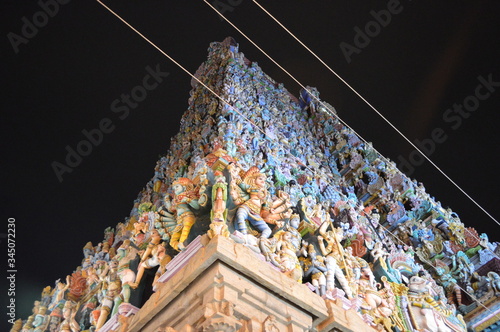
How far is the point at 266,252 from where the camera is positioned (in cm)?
555

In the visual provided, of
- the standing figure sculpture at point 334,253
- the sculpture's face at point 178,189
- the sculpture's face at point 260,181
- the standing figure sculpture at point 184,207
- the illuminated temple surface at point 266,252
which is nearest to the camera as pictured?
the illuminated temple surface at point 266,252

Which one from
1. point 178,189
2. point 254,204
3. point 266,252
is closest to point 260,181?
point 254,204

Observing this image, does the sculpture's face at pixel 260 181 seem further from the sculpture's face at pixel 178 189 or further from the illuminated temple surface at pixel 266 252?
the sculpture's face at pixel 178 189

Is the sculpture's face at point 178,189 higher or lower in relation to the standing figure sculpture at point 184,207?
higher

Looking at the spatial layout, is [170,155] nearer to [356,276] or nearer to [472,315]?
[356,276]

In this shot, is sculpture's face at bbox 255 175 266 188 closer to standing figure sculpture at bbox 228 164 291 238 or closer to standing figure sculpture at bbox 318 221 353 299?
standing figure sculpture at bbox 228 164 291 238

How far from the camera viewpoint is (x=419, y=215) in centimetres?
1247

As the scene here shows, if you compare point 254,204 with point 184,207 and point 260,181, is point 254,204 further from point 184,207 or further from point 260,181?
point 184,207

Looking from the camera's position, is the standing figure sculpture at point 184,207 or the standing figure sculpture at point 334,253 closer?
the standing figure sculpture at point 184,207

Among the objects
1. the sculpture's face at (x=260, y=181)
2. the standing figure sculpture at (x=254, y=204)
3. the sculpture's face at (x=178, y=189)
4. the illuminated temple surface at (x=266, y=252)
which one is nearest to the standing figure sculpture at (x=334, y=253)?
the illuminated temple surface at (x=266, y=252)

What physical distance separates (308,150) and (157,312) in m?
8.83

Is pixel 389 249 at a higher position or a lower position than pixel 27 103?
lower

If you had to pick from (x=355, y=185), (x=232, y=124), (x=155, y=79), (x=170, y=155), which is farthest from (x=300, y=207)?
(x=155, y=79)

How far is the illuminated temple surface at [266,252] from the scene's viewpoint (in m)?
4.68
